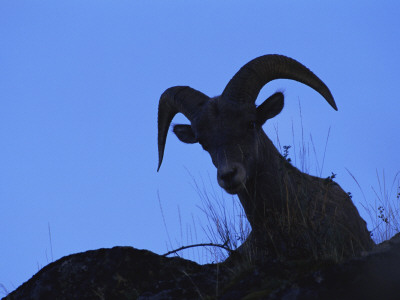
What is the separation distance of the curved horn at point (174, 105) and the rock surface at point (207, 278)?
113 inches

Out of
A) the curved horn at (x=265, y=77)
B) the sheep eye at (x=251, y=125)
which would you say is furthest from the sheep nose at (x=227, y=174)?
the curved horn at (x=265, y=77)

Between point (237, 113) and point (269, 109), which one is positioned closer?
point (237, 113)

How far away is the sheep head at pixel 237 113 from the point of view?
271 inches

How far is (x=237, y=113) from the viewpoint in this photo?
24.3 ft

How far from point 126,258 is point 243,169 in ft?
6.27

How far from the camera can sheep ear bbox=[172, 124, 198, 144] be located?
28.8 ft

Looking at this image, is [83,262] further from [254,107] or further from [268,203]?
[254,107]

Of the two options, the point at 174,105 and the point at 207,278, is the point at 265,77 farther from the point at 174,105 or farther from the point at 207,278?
the point at 207,278

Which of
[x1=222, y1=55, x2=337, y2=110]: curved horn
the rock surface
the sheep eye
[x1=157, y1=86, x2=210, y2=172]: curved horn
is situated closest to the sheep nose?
the sheep eye

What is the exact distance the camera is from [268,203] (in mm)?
7117

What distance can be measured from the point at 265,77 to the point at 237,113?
35.5 inches

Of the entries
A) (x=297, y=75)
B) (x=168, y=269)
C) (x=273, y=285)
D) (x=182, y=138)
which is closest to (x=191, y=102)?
(x=182, y=138)

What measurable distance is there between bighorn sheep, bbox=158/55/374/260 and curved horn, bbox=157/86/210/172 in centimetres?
2

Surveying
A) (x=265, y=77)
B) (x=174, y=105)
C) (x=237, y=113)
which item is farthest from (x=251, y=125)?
(x=174, y=105)
